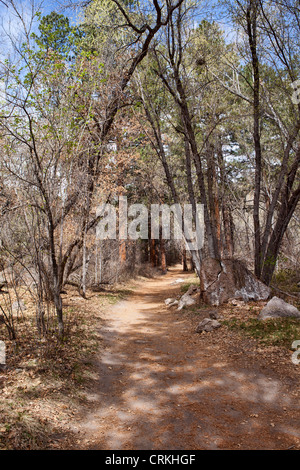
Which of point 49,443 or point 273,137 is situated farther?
point 273,137

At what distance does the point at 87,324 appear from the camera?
7.48 metres

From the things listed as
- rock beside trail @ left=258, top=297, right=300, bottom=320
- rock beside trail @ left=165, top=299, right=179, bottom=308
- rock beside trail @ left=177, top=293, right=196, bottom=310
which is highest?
rock beside trail @ left=258, top=297, right=300, bottom=320

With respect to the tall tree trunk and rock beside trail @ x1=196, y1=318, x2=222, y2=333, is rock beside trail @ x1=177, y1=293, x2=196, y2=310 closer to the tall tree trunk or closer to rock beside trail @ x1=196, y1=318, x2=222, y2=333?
the tall tree trunk

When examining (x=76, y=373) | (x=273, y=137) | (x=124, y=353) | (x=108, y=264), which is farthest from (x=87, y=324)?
(x=273, y=137)

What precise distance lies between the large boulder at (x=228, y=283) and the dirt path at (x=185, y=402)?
2.27m

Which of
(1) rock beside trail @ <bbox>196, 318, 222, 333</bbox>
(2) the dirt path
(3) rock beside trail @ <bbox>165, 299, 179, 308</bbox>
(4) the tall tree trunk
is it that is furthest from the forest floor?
(3) rock beside trail @ <bbox>165, 299, 179, 308</bbox>

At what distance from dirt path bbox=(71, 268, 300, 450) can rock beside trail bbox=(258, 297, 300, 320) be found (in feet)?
3.70

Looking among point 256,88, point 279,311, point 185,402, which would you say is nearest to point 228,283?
point 279,311

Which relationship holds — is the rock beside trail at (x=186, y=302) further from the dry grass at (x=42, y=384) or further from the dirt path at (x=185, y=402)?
the dry grass at (x=42, y=384)

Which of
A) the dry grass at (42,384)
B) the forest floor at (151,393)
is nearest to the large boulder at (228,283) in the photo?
the forest floor at (151,393)

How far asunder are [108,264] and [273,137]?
34.7ft

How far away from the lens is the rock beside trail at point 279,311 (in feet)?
21.5

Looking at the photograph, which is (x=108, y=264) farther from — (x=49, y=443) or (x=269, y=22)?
(x=49, y=443)

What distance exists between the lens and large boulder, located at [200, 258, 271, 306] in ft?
27.9
